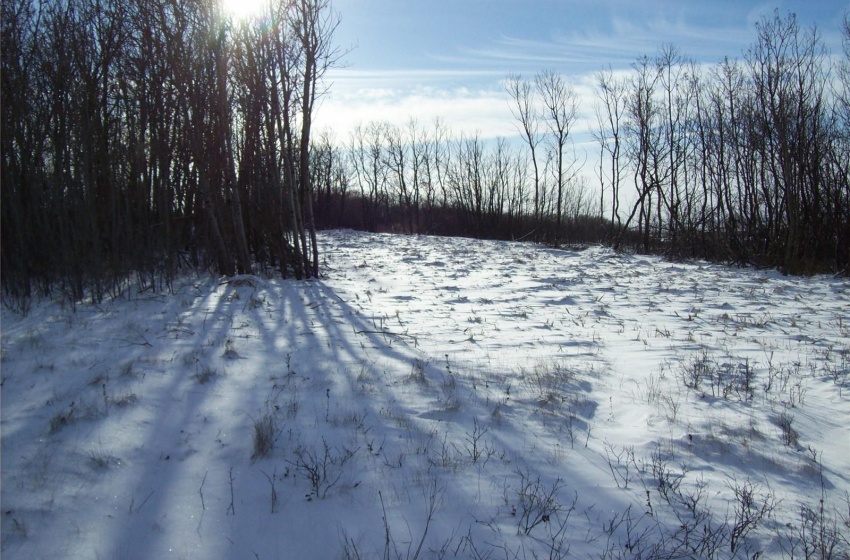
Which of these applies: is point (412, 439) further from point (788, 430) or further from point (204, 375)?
point (788, 430)

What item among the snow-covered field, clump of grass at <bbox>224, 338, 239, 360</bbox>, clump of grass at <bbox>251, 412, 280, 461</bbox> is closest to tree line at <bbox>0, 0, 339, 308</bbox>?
the snow-covered field

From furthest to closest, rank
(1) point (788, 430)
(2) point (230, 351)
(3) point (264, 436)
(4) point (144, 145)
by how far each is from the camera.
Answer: (4) point (144, 145) < (2) point (230, 351) < (1) point (788, 430) < (3) point (264, 436)

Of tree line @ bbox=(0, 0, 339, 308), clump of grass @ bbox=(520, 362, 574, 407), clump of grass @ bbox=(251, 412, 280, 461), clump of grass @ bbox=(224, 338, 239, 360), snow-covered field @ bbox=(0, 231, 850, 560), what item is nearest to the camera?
snow-covered field @ bbox=(0, 231, 850, 560)

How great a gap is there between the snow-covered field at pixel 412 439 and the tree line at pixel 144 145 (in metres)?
1.23

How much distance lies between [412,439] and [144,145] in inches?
342

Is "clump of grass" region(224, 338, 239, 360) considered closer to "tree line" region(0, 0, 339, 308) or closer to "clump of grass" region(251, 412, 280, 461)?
"clump of grass" region(251, 412, 280, 461)

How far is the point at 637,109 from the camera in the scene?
2317 centimetres

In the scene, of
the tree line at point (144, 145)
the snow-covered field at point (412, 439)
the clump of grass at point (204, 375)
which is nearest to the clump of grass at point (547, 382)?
the snow-covered field at point (412, 439)

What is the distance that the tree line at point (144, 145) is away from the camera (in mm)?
6934

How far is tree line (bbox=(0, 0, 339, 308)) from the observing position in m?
6.93

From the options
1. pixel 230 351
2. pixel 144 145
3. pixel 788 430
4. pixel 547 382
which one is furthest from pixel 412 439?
pixel 144 145

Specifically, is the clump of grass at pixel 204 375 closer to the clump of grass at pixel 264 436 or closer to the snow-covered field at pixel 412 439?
the snow-covered field at pixel 412 439

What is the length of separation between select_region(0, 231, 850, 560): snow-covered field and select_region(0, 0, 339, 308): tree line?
1.23 metres

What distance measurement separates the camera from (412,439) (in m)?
3.25
